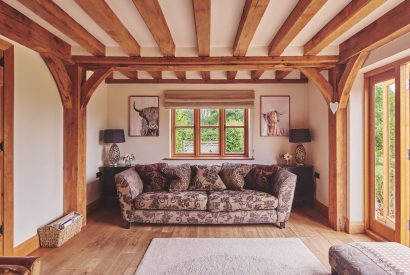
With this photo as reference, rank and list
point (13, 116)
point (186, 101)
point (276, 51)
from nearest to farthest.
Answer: point (13, 116)
point (276, 51)
point (186, 101)

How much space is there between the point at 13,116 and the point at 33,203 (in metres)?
1.07

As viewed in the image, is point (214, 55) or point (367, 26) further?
point (214, 55)

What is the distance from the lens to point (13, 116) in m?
2.95

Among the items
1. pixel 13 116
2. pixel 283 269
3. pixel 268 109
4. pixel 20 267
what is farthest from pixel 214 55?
pixel 20 267

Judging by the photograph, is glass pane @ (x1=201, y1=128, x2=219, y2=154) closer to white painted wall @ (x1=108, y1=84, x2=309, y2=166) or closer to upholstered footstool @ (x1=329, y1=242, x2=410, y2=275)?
white painted wall @ (x1=108, y1=84, x2=309, y2=166)

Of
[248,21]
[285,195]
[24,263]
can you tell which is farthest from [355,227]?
[24,263]

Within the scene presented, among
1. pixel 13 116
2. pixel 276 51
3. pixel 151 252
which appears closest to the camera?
pixel 13 116

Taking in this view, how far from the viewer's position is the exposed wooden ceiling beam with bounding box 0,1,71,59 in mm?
2514

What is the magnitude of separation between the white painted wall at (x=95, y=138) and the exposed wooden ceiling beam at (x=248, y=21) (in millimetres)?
2838

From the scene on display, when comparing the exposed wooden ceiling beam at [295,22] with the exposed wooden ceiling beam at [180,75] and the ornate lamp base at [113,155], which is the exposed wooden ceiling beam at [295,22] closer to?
the exposed wooden ceiling beam at [180,75]

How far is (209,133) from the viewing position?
5.73 metres

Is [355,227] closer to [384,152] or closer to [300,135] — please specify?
[384,152]

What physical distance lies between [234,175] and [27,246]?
2.93 meters

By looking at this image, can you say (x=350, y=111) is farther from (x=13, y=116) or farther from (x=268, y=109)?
(x=13, y=116)
